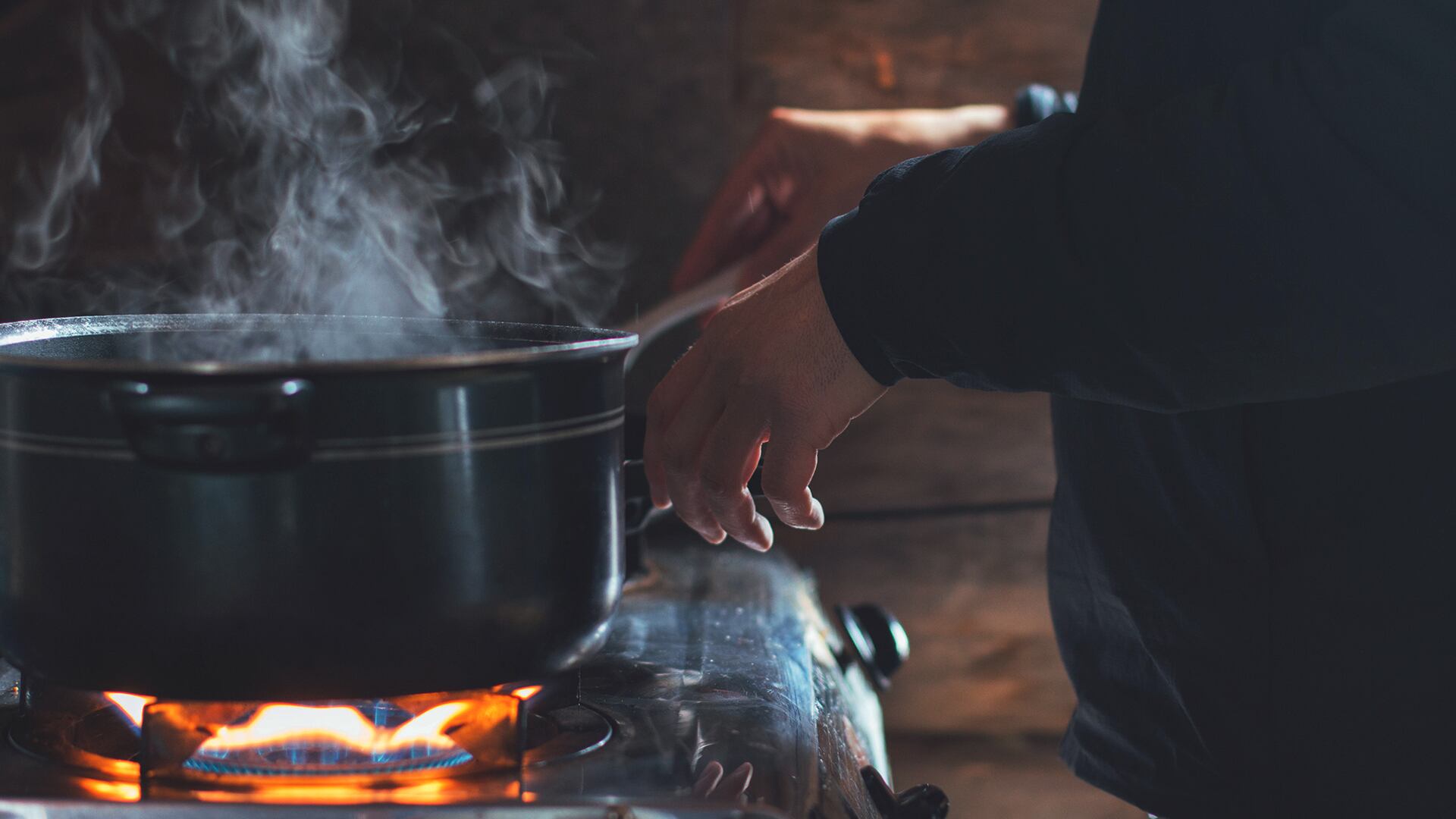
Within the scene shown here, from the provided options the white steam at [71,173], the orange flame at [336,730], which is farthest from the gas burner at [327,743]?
the white steam at [71,173]

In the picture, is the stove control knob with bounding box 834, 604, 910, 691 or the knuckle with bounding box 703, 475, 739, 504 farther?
the stove control knob with bounding box 834, 604, 910, 691

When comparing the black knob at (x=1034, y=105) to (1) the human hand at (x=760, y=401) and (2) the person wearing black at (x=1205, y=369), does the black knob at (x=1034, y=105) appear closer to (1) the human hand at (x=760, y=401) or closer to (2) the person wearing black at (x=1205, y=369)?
(2) the person wearing black at (x=1205, y=369)

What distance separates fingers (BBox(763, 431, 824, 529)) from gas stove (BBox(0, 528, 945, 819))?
0.39 ft

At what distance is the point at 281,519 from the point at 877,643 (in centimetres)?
62

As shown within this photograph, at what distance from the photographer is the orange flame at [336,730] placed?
0.56 meters

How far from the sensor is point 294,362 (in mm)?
469

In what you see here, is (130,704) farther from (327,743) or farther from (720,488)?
(720,488)

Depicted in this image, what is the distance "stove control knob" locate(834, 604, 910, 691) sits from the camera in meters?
0.99

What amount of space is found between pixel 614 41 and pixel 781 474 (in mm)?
896

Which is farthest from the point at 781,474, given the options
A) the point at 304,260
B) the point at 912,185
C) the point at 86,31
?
the point at 86,31

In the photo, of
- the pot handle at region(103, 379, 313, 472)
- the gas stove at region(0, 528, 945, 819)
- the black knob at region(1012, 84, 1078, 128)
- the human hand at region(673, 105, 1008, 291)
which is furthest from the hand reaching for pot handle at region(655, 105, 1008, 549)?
the black knob at region(1012, 84, 1078, 128)

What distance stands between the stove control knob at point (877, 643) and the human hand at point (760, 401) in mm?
338

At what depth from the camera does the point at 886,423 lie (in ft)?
4.89

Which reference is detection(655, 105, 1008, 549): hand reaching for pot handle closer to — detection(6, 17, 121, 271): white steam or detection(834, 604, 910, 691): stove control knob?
detection(834, 604, 910, 691): stove control knob
